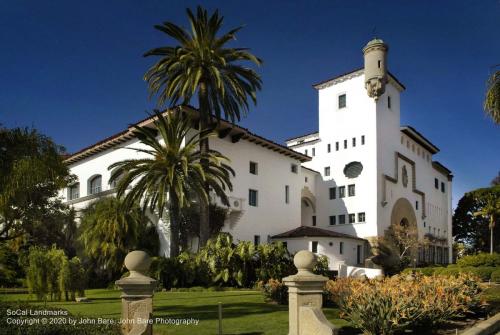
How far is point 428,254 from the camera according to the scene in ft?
204

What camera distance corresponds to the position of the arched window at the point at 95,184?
1686 inches

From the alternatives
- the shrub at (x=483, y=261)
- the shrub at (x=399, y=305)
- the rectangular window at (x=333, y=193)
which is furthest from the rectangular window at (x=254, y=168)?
the shrub at (x=399, y=305)

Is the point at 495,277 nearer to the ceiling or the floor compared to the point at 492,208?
nearer to the floor

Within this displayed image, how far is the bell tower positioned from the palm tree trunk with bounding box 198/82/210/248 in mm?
23634

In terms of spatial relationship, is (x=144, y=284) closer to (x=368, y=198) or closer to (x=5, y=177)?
(x=5, y=177)

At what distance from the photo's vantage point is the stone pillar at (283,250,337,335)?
30.9 ft

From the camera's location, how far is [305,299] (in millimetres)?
9773

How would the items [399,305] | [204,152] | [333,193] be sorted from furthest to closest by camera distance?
[333,193]
[204,152]
[399,305]

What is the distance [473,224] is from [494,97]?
57.7m

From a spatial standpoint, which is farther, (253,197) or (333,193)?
(333,193)

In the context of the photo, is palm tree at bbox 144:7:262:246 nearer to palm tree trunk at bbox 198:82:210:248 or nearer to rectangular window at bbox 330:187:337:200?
palm tree trunk at bbox 198:82:210:248

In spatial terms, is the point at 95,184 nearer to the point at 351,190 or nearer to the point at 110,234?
the point at 110,234

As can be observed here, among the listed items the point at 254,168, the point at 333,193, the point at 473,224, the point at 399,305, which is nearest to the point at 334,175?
the point at 333,193

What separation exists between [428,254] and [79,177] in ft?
144
